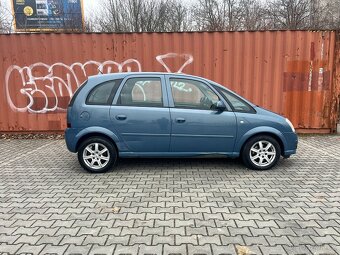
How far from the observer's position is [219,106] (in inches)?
205

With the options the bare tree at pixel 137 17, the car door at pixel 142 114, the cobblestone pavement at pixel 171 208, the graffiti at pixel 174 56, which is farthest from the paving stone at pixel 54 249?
the bare tree at pixel 137 17

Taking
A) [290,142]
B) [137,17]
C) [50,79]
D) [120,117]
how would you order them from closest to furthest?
1. [120,117]
2. [290,142]
3. [50,79]
4. [137,17]

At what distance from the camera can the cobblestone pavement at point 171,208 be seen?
10.0 ft

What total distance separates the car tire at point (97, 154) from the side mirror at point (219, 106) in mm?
1890

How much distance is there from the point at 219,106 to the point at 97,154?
2.28 metres

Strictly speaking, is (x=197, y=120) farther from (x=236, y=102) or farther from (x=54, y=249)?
(x=54, y=249)

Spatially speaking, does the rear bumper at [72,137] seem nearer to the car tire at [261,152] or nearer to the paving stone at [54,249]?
the paving stone at [54,249]

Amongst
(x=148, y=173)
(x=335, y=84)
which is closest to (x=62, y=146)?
(x=148, y=173)

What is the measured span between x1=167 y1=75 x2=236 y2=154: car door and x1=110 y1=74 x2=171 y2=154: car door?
16cm

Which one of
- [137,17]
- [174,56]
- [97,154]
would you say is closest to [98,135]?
[97,154]

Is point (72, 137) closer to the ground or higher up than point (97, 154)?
higher up

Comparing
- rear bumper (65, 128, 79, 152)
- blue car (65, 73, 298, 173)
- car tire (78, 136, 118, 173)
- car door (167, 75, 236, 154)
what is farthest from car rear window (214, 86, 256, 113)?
rear bumper (65, 128, 79, 152)

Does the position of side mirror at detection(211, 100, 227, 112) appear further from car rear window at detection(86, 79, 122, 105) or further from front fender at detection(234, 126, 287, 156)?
car rear window at detection(86, 79, 122, 105)

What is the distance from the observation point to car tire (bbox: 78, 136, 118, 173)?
5.29 metres
